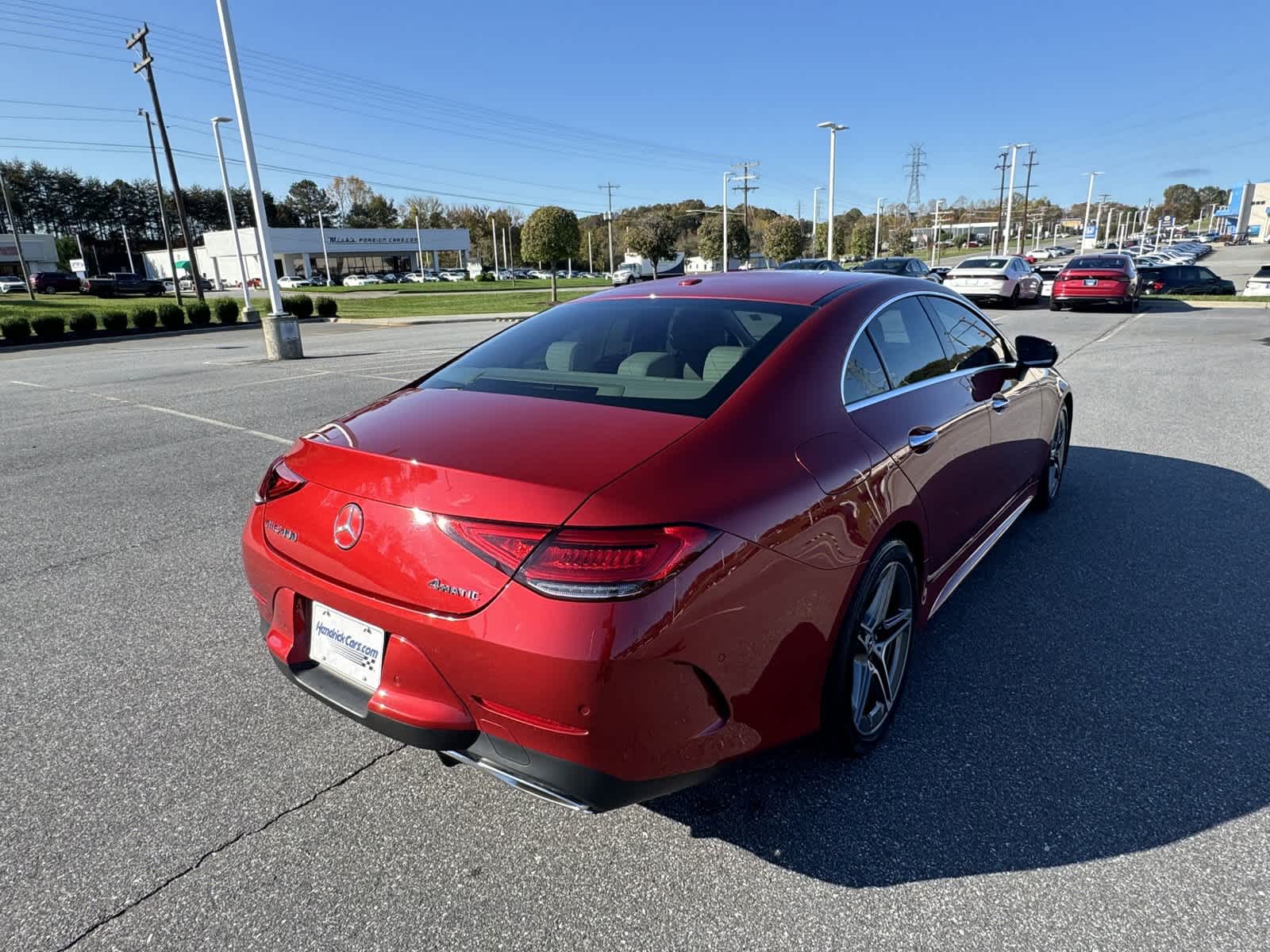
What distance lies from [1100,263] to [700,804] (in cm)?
2398

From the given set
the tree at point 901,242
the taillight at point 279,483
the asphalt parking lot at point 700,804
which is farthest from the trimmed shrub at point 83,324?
the tree at point 901,242

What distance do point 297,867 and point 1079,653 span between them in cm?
297

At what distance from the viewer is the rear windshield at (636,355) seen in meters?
2.37

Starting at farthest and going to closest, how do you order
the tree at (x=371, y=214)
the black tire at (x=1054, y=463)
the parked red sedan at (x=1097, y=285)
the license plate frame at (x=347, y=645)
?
the tree at (x=371, y=214), the parked red sedan at (x=1097, y=285), the black tire at (x=1054, y=463), the license plate frame at (x=347, y=645)

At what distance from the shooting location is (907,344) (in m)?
3.01

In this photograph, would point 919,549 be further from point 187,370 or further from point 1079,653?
point 187,370

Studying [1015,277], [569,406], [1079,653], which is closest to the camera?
[569,406]

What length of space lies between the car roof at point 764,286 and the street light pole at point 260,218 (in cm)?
1320

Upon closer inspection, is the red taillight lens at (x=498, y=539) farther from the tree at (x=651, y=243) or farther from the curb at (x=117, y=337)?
the tree at (x=651, y=243)

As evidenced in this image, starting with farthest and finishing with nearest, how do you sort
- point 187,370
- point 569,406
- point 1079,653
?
point 187,370 → point 1079,653 → point 569,406

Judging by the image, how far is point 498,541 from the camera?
177cm

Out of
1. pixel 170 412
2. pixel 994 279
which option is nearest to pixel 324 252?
pixel 994 279

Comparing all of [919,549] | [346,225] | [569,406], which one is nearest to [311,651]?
[569,406]

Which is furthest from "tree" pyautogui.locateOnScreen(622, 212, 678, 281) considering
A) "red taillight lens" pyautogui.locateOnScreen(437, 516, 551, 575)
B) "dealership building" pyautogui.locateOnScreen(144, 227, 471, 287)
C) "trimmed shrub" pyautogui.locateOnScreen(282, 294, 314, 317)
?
"red taillight lens" pyautogui.locateOnScreen(437, 516, 551, 575)
